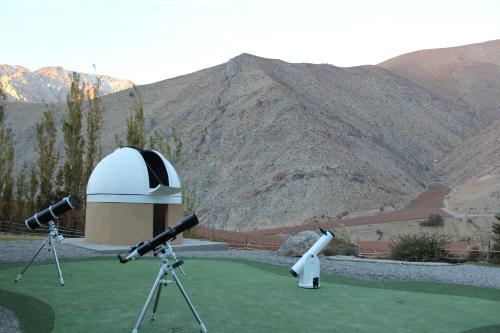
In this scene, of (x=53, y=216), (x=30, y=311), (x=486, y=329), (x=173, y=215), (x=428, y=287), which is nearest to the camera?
(x=486, y=329)

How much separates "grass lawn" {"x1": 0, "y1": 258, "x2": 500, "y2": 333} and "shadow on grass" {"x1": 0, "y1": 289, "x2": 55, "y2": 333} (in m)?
0.02

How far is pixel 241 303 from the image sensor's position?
29.9 feet

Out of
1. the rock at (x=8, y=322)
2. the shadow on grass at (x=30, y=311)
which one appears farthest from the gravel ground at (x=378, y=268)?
the rock at (x=8, y=322)

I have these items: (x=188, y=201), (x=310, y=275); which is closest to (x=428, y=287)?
(x=310, y=275)

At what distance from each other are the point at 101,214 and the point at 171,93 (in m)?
62.6

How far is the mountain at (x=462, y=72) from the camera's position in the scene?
86188mm

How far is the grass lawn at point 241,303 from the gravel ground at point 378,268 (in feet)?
3.61

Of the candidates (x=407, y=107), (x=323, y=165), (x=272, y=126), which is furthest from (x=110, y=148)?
(x=407, y=107)

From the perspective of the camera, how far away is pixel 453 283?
12.6m

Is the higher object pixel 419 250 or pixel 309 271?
pixel 419 250

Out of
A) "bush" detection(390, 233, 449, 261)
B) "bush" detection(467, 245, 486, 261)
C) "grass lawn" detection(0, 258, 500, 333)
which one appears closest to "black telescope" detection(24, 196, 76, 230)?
"grass lawn" detection(0, 258, 500, 333)

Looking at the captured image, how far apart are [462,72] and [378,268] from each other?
9234cm

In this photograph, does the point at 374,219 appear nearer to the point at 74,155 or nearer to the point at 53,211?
the point at 74,155

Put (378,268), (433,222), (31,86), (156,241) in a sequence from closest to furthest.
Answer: (156,241), (378,268), (433,222), (31,86)
